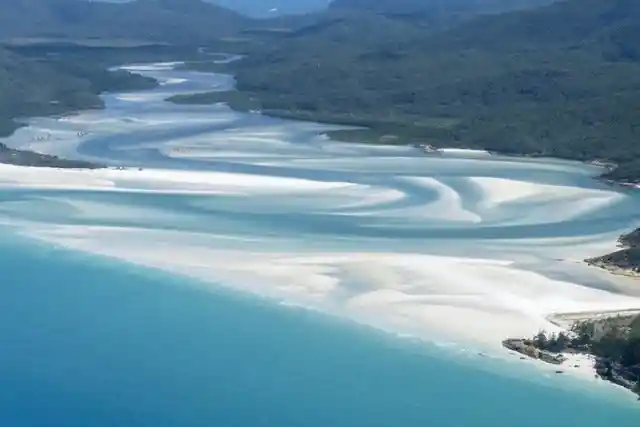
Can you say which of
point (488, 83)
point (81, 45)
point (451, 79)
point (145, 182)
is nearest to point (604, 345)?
point (145, 182)

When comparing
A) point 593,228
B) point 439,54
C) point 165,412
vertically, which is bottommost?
point 165,412

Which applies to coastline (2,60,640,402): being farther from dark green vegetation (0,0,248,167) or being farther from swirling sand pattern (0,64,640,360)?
dark green vegetation (0,0,248,167)

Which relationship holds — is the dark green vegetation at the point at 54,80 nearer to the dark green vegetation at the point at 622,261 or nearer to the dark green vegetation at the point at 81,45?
the dark green vegetation at the point at 81,45

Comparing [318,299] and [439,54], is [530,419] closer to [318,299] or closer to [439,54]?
Result: [318,299]

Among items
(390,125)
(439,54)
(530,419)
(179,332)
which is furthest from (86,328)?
(439,54)

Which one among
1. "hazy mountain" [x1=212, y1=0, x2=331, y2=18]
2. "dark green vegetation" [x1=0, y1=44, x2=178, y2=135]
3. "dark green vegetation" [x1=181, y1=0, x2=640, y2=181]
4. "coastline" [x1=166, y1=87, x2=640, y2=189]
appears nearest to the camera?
"coastline" [x1=166, y1=87, x2=640, y2=189]

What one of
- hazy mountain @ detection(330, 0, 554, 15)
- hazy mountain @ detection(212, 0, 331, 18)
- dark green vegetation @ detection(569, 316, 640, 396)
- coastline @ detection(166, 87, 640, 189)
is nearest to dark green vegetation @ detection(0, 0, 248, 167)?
coastline @ detection(166, 87, 640, 189)

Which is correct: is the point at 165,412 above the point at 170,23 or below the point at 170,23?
below
